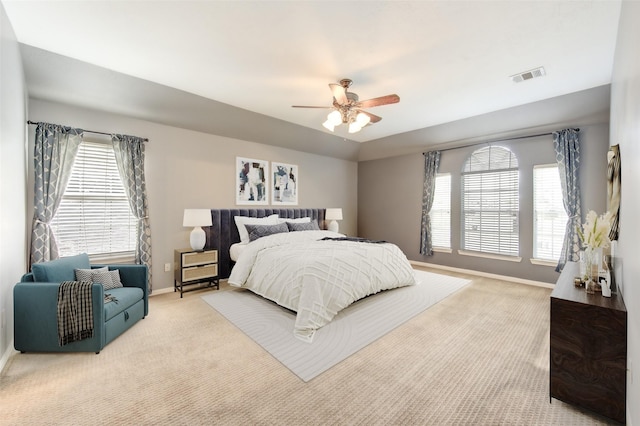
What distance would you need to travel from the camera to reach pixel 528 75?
326cm

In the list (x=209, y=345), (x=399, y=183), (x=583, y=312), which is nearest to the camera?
(x=583, y=312)

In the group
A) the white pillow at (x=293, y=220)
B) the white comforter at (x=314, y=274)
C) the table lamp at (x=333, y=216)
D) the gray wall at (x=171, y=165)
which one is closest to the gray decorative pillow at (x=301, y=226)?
the white pillow at (x=293, y=220)

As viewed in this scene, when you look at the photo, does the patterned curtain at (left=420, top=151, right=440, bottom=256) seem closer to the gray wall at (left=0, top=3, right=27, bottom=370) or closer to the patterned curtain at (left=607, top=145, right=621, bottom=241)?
the patterned curtain at (left=607, top=145, right=621, bottom=241)

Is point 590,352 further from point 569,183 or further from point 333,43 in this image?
point 569,183

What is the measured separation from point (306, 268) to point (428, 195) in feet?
12.7

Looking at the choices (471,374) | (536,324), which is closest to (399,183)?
(536,324)

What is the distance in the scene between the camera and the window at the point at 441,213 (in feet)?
18.9

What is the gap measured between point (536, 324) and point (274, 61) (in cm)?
414

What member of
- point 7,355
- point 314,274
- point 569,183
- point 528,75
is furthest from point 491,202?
point 7,355

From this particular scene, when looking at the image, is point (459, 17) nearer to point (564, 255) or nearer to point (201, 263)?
point (564, 255)

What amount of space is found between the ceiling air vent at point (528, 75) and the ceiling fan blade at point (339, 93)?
206cm

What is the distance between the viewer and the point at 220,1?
83.0 inches

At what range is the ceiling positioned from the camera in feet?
7.22

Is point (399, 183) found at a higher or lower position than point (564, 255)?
higher
